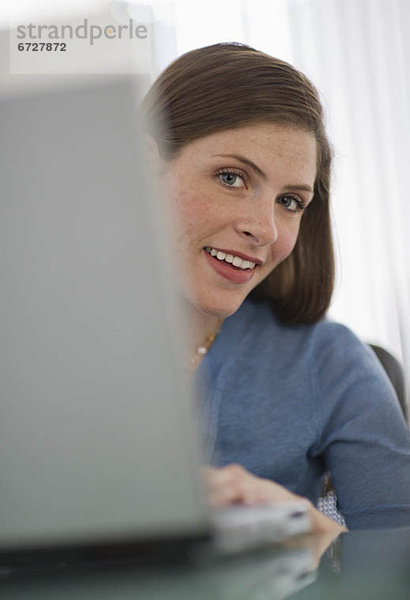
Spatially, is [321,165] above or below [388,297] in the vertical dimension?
above

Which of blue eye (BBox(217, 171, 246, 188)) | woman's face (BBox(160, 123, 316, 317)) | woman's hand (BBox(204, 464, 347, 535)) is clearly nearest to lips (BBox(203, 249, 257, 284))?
woman's face (BBox(160, 123, 316, 317))

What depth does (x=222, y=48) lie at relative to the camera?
42.8 inches

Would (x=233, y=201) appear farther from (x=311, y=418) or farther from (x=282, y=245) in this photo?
(x=311, y=418)

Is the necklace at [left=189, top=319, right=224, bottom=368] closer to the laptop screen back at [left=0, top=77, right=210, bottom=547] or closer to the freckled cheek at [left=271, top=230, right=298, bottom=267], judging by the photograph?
the freckled cheek at [left=271, top=230, right=298, bottom=267]

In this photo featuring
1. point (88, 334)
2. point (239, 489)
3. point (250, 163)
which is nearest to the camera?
point (88, 334)

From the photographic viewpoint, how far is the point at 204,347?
1.18 m

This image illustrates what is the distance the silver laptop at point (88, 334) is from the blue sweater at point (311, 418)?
2.33 ft

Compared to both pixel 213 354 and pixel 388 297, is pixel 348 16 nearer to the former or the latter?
pixel 388 297

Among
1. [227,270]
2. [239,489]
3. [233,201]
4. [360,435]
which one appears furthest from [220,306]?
[239,489]

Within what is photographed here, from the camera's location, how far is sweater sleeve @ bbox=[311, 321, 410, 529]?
103cm

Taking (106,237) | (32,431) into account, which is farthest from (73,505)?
(106,237)

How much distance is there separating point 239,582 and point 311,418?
2.42ft

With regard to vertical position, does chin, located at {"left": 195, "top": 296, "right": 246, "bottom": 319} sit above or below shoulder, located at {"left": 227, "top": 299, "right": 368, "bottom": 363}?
above

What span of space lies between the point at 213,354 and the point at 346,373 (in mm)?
233
